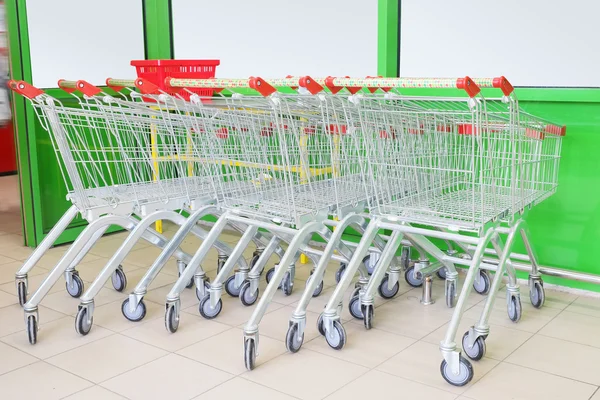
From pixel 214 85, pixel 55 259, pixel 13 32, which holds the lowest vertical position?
pixel 55 259

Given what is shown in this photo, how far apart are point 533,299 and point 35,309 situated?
7.82ft

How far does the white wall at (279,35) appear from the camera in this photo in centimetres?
432

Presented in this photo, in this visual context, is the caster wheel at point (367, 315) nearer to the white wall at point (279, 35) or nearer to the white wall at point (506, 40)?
the white wall at point (506, 40)

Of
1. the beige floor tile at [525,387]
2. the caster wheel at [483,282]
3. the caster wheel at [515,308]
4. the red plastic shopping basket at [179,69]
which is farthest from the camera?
the red plastic shopping basket at [179,69]

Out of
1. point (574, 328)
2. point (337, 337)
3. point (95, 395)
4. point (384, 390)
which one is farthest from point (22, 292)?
point (574, 328)

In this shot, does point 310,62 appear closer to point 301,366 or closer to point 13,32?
point 13,32

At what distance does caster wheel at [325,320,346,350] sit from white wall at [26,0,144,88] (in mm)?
3032

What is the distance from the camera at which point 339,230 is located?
2992 millimetres

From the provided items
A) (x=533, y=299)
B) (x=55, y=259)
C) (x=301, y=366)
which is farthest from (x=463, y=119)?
(x=55, y=259)

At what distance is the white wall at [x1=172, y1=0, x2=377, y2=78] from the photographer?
4320 millimetres

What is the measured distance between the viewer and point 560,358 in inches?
109

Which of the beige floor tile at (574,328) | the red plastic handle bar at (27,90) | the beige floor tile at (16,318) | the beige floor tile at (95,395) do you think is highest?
the red plastic handle bar at (27,90)

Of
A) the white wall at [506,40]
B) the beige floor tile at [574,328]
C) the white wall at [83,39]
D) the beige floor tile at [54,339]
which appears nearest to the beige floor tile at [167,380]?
the beige floor tile at [54,339]

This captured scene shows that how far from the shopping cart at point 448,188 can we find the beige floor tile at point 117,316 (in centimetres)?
91
